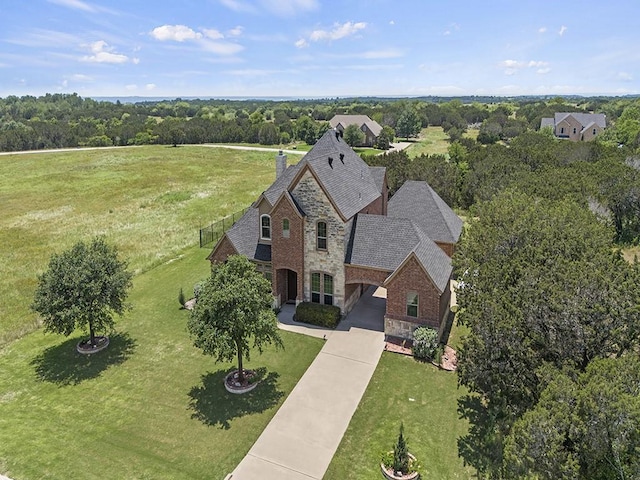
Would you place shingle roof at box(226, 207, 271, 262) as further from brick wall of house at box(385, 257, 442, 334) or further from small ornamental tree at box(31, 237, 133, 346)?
brick wall of house at box(385, 257, 442, 334)

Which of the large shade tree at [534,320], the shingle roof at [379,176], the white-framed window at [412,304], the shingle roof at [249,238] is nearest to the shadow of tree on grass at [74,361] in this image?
the shingle roof at [249,238]

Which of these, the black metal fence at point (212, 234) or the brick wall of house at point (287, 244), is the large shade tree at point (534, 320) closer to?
the brick wall of house at point (287, 244)

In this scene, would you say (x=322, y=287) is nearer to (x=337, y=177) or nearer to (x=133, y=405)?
(x=337, y=177)

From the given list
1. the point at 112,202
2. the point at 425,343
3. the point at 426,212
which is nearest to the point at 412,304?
the point at 425,343

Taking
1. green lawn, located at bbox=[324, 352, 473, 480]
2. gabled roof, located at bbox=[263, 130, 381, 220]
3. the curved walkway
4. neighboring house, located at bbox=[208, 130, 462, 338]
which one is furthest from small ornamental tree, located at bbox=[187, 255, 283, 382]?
gabled roof, located at bbox=[263, 130, 381, 220]

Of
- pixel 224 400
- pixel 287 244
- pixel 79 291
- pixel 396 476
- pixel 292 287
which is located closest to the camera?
pixel 396 476

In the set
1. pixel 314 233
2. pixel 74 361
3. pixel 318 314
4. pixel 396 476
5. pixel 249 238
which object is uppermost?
pixel 314 233
